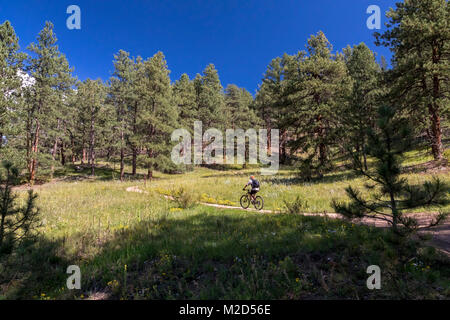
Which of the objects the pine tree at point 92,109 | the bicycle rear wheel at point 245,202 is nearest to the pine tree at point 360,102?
the bicycle rear wheel at point 245,202

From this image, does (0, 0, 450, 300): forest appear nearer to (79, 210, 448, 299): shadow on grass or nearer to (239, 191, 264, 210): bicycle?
(79, 210, 448, 299): shadow on grass

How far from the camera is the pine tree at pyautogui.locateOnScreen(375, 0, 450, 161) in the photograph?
14625 millimetres

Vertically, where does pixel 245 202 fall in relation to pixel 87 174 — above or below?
below

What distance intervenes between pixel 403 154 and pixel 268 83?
134 feet

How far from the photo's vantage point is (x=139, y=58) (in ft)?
Result: 102

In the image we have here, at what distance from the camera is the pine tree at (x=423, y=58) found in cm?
1462

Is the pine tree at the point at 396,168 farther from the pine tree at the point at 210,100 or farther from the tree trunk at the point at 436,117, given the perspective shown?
the pine tree at the point at 210,100

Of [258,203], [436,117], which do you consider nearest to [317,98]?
[436,117]

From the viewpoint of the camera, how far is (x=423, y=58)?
48.9 ft

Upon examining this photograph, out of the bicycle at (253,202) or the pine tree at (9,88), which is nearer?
the bicycle at (253,202)

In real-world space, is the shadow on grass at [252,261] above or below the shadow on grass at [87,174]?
below

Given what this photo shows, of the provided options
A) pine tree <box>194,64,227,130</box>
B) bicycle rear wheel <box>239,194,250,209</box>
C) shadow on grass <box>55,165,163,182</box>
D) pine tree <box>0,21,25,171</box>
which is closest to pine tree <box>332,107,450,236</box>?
bicycle rear wheel <box>239,194,250,209</box>

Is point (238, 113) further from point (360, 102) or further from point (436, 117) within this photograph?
point (436, 117)

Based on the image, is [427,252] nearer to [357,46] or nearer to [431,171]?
[431,171]
